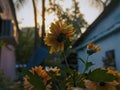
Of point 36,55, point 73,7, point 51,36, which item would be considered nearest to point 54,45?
point 51,36

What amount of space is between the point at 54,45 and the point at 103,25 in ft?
42.6

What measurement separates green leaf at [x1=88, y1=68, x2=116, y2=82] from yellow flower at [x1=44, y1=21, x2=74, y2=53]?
21 centimetres

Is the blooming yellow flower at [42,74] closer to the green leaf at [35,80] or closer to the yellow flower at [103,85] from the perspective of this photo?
the green leaf at [35,80]

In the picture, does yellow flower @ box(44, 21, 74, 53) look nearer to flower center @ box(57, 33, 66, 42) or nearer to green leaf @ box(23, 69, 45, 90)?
flower center @ box(57, 33, 66, 42)

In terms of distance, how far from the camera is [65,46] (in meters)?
1.62

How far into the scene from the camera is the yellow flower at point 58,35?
1.62 m

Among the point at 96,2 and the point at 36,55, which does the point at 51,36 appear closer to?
the point at 36,55

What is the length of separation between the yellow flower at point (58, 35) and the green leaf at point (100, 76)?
0.70ft

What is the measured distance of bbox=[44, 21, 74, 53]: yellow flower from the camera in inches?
63.8

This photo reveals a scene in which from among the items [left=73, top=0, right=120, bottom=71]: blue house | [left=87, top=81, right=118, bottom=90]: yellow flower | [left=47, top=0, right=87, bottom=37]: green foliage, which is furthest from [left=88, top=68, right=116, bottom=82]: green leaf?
[left=47, top=0, right=87, bottom=37]: green foliage

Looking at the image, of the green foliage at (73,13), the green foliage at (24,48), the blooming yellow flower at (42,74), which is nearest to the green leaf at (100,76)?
the blooming yellow flower at (42,74)

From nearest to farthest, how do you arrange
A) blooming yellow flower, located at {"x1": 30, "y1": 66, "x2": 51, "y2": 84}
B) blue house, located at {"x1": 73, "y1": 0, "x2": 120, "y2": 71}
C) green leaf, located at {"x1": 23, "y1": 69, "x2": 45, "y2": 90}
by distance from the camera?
green leaf, located at {"x1": 23, "y1": 69, "x2": 45, "y2": 90} < blooming yellow flower, located at {"x1": 30, "y1": 66, "x2": 51, "y2": 84} < blue house, located at {"x1": 73, "y1": 0, "x2": 120, "y2": 71}

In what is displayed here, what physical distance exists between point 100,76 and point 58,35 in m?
0.29

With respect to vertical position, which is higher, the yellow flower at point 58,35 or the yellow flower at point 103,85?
the yellow flower at point 58,35
